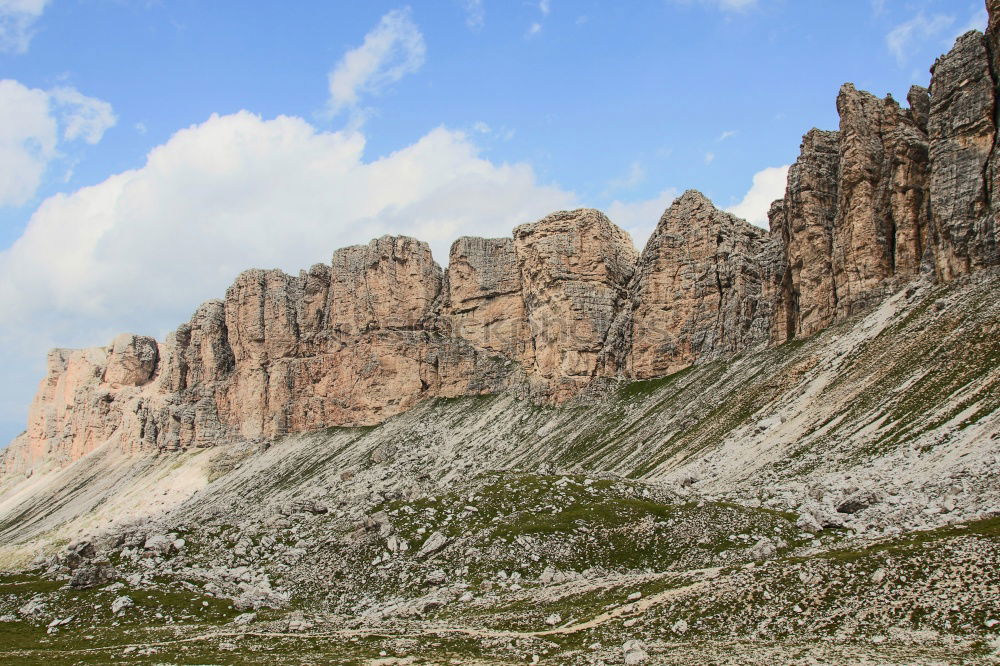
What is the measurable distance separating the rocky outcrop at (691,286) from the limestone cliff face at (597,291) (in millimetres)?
309

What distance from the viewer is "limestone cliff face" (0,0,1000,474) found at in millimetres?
84688

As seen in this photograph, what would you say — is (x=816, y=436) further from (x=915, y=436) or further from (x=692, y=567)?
(x=692, y=567)

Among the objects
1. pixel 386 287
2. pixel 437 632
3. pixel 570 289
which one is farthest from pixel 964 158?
pixel 386 287

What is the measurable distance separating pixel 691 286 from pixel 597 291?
66.3 ft

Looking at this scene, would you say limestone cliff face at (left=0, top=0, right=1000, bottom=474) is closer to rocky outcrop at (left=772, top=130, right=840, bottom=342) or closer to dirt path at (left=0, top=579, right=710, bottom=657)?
rocky outcrop at (left=772, top=130, right=840, bottom=342)

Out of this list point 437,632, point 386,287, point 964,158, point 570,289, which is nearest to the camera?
point 437,632

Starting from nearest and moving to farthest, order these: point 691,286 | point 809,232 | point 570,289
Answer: point 809,232, point 691,286, point 570,289

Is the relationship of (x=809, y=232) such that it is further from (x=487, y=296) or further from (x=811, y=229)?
(x=487, y=296)

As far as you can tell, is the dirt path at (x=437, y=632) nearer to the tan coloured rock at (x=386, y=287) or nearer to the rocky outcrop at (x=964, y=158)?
the rocky outcrop at (x=964, y=158)

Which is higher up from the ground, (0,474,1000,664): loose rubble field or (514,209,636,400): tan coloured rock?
(514,209,636,400): tan coloured rock

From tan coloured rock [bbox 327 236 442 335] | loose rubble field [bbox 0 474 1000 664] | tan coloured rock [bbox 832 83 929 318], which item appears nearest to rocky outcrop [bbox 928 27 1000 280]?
tan coloured rock [bbox 832 83 929 318]

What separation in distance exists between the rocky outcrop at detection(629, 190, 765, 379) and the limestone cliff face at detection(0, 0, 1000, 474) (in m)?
0.31

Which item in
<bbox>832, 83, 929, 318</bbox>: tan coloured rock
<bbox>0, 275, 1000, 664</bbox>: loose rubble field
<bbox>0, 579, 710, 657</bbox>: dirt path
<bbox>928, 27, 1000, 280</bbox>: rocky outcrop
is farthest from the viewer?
<bbox>832, 83, 929, 318</bbox>: tan coloured rock

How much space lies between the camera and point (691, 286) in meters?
122
